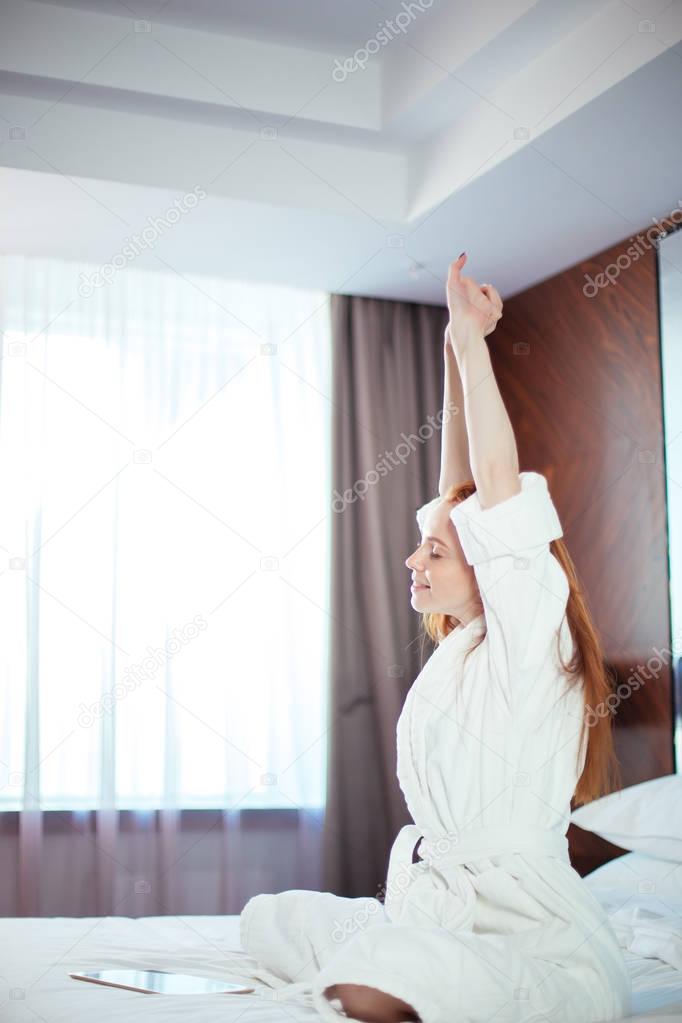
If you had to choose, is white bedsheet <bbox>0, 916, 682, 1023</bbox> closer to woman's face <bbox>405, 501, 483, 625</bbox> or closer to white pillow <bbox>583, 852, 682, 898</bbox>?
white pillow <bbox>583, 852, 682, 898</bbox>

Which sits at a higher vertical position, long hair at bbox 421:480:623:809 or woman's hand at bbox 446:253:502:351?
woman's hand at bbox 446:253:502:351

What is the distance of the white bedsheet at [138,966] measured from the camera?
1.50 meters

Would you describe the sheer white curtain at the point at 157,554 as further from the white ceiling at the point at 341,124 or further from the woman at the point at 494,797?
the woman at the point at 494,797

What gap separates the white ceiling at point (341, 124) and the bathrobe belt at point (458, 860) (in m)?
1.74

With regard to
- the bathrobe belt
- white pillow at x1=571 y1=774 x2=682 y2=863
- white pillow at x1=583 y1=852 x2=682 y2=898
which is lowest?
white pillow at x1=583 y1=852 x2=682 y2=898

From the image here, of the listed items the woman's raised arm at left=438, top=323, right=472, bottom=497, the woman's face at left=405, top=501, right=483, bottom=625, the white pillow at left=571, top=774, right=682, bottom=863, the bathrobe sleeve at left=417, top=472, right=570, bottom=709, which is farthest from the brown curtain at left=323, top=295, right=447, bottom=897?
the bathrobe sleeve at left=417, top=472, right=570, bottom=709

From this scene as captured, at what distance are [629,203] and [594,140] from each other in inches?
16.7

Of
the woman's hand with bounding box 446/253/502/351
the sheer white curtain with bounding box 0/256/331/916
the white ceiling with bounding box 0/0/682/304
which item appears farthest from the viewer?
the sheer white curtain with bounding box 0/256/331/916

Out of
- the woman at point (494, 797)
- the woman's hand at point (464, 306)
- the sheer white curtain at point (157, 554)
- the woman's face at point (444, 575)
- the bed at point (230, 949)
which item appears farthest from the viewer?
the sheer white curtain at point (157, 554)

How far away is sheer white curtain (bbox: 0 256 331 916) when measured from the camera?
3.62 metres

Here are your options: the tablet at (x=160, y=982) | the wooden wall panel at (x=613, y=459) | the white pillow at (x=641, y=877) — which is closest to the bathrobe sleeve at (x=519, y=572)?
the tablet at (x=160, y=982)

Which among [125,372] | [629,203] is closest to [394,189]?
[629,203]

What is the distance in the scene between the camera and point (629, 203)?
3.11m

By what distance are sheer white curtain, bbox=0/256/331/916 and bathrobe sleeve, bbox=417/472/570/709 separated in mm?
2348
